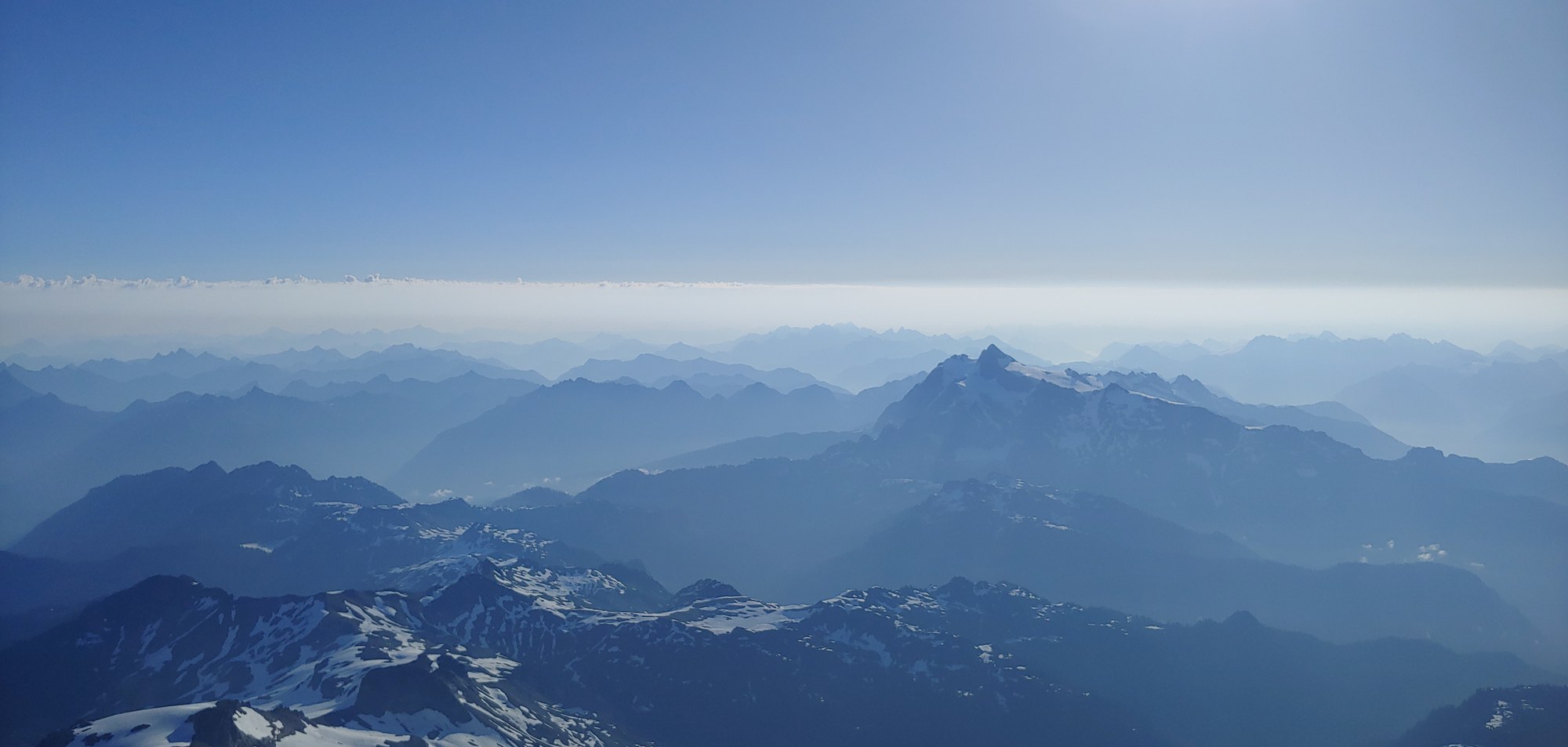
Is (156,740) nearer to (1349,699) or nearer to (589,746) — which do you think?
(589,746)

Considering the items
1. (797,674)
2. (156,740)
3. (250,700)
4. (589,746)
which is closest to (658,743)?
(589,746)

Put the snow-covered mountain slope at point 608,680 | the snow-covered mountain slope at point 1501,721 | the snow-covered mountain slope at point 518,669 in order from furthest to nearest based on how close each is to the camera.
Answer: the snow-covered mountain slope at point 1501,721 < the snow-covered mountain slope at point 608,680 < the snow-covered mountain slope at point 518,669

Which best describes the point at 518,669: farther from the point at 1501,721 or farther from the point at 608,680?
the point at 1501,721

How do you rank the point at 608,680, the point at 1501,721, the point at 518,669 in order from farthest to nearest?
the point at 608,680 < the point at 518,669 < the point at 1501,721

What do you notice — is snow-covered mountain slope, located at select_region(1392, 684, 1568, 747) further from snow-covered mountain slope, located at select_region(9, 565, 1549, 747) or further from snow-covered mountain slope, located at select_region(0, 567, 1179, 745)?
snow-covered mountain slope, located at select_region(0, 567, 1179, 745)

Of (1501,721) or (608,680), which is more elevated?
(1501,721)

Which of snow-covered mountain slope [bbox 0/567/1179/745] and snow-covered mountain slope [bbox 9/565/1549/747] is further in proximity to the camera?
snow-covered mountain slope [bbox 9/565/1549/747]

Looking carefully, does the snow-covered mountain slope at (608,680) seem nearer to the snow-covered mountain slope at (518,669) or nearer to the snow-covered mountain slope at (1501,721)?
the snow-covered mountain slope at (518,669)

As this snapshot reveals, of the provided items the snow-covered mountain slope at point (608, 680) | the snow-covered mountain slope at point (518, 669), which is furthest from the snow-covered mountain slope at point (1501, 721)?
the snow-covered mountain slope at point (518, 669)

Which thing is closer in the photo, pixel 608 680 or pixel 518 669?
pixel 518 669

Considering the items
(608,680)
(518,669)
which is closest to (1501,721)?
(608,680)

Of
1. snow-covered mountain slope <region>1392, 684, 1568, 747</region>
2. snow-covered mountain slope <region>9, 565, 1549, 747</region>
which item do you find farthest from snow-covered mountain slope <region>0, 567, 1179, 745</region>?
snow-covered mountain slope <region>1392, 684, 1568, 747</region>

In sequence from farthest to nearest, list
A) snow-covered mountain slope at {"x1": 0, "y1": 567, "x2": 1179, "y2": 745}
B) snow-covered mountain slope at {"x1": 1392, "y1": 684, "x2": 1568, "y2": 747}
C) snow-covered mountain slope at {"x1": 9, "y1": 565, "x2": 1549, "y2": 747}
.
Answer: snow-covered mountain slope at {"x1": 1392, "y1": 684, "x2": 1568, "y2": 747}, snow-covered mountain slope at {"x1": 9, "y1": 565, "x2": 1549, "y2": 747}, snow-covered mountain slope at {"x1": 0, "y1": 567, "x2": 1179, "y2": 745}
